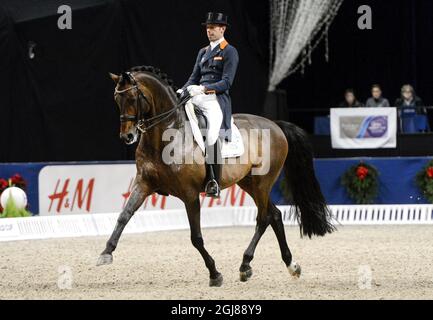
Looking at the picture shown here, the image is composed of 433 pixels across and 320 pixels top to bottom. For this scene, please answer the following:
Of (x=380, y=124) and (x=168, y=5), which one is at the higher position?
(x=168, y=5)

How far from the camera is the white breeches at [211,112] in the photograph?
29.5 ft

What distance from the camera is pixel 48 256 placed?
11.2m

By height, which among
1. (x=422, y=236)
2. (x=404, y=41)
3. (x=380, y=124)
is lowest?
(x=422, y=236)

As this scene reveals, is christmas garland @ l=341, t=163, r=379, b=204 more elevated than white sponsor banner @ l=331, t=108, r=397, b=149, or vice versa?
white sponsor banner @ l=331, t=108, r=397, b=149

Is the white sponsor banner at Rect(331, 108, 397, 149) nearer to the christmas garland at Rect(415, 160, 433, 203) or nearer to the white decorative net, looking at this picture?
the christmas garland at Rect(415, 160, 433, 203)

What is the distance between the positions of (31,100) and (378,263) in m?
7.02

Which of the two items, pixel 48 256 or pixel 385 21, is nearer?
pixel 48 256

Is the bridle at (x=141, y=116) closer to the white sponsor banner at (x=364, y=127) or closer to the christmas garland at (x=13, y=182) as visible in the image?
the christmas garland at (x=13, y=182)

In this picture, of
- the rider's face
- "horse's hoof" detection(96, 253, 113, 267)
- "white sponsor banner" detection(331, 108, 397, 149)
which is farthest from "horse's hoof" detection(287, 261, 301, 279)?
"white sponsor banner" detection(331, 108, 397, 149)

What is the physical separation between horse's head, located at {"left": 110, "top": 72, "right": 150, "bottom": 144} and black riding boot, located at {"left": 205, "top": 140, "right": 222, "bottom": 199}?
29.2 inches

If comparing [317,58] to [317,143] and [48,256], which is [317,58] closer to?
[317,143]

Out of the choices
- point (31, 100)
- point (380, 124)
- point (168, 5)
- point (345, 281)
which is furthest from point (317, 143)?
point (345, 281)

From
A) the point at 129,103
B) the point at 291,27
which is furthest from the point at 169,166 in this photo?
the point at 291,27

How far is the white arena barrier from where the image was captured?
43.9ft
